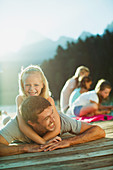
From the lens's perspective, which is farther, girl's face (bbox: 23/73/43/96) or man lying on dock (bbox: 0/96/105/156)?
girl's face (bbox: 23/73/43/96)

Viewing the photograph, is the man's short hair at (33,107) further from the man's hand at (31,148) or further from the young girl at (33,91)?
the man's hand at (31,148)

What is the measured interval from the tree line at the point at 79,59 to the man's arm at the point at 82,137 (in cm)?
798

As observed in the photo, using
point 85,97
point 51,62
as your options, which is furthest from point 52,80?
point 85,97

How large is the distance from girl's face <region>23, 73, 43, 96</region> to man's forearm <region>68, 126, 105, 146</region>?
0.62 metres

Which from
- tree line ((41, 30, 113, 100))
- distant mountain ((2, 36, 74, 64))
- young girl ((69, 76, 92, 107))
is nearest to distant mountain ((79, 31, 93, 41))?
tree line ((41, 30, 113, 100))

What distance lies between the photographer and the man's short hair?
175cm

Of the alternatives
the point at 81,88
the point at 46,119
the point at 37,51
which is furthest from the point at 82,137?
the point at 37,51

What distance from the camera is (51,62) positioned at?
35.5 feet

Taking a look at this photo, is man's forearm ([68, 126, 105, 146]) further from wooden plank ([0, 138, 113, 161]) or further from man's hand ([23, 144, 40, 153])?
man's hand ([23, 144, 40, 153])

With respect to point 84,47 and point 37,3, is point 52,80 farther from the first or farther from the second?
point 37,3

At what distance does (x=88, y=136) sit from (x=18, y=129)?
70 cm

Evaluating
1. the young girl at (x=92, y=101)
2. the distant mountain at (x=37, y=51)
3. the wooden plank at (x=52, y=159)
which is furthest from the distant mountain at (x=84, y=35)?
the wooden plank at (x=52, y=159)

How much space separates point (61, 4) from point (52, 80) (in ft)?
12.5

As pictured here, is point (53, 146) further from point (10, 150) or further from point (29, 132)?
point (10, 150)
